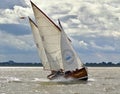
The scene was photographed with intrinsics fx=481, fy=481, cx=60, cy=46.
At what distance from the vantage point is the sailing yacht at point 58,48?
83344 mm

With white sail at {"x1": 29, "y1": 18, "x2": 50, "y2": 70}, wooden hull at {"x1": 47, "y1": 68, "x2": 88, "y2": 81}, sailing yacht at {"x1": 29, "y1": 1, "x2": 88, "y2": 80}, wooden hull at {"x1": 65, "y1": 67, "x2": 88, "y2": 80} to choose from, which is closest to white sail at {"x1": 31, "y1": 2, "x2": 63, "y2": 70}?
sailing yacht at {"x1": 29, "y1": 1, "x2": 88, "y2": 80}

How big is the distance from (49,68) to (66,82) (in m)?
7.84

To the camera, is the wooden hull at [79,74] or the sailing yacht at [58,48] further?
the wooden hull at [79,74]

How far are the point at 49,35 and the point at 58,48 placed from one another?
117 inches

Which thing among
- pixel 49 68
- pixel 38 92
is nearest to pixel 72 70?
pixel 49 68

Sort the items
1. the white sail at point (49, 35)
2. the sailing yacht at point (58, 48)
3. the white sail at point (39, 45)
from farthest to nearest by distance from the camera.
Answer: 1. the white sail at point (39, 45)
2. the sailing yacht at point (58, 48)
3. the white sail at point (49, 35)

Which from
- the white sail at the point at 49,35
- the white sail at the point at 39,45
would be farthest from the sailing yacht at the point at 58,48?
the white sail at the point at 39,45

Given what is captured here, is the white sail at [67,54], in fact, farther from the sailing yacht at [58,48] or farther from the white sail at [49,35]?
the white sail at [49,35]

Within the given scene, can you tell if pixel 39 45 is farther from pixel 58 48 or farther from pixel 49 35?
pixel 49 35

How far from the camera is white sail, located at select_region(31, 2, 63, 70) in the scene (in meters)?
83.1

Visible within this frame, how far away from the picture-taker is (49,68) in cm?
9306

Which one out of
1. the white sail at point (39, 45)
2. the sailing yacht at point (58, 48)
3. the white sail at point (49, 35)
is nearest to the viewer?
the white sail at point (49, 35)

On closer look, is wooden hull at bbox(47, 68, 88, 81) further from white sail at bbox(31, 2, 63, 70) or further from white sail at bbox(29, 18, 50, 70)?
white sail at bbox(29, 18, 50, 70)

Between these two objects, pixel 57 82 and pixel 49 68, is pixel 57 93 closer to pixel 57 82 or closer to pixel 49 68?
pixel 57 82
